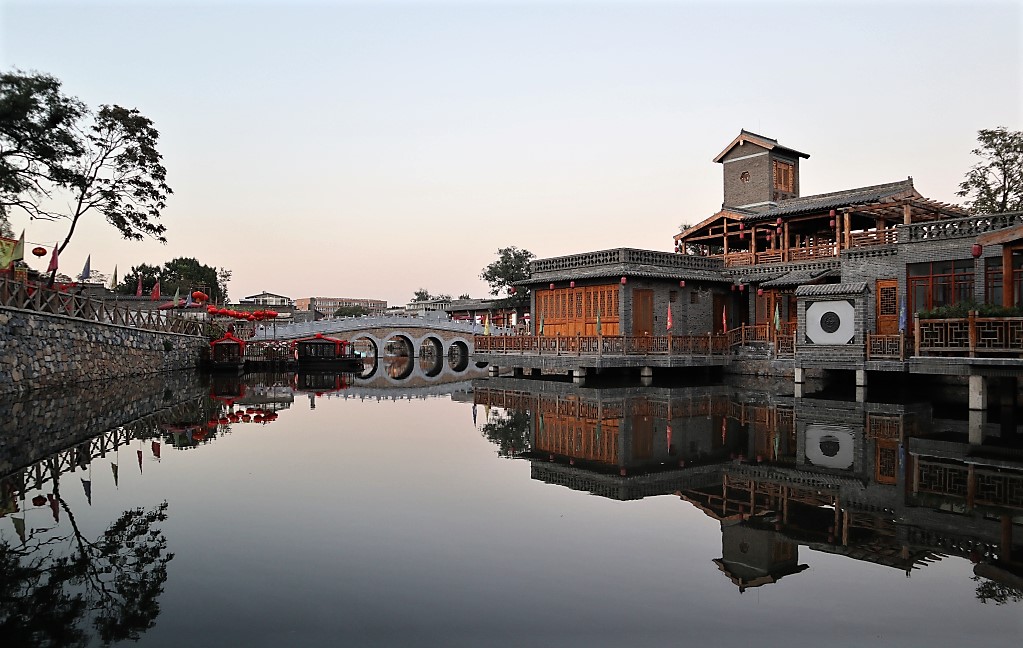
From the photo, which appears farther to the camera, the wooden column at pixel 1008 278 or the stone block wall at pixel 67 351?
the stone block wall at pixel 67 351

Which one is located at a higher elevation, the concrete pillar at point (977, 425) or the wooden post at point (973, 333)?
the wooden post at point (973, 333)

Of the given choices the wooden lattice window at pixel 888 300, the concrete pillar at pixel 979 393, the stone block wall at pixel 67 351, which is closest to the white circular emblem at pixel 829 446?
the concrete pillar at pixel 979 393

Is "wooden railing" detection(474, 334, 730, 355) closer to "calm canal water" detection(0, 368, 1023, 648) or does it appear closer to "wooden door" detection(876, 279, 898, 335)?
"wooden door" detection(876, 279, 898, 335)

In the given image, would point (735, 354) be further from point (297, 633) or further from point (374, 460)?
point (297, 633)

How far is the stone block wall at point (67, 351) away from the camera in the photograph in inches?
757

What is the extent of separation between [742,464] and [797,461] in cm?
86

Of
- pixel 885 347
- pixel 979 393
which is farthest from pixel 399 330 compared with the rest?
pixel 979 393

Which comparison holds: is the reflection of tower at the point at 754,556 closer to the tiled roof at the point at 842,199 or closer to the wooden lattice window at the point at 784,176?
the tiled roof at the point at 842,199

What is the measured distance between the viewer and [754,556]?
19.7 ft

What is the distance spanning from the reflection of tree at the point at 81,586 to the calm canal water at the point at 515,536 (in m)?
0.02

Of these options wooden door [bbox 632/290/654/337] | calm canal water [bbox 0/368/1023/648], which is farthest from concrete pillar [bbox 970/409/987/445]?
wooden door [bbox 632/290/654/337]

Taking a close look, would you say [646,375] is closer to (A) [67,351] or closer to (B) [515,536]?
(A) [67,351]

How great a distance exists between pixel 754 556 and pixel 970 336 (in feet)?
40.2

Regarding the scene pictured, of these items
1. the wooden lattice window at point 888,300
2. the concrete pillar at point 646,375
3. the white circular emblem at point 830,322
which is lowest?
the concrete pillar at point 646,375
